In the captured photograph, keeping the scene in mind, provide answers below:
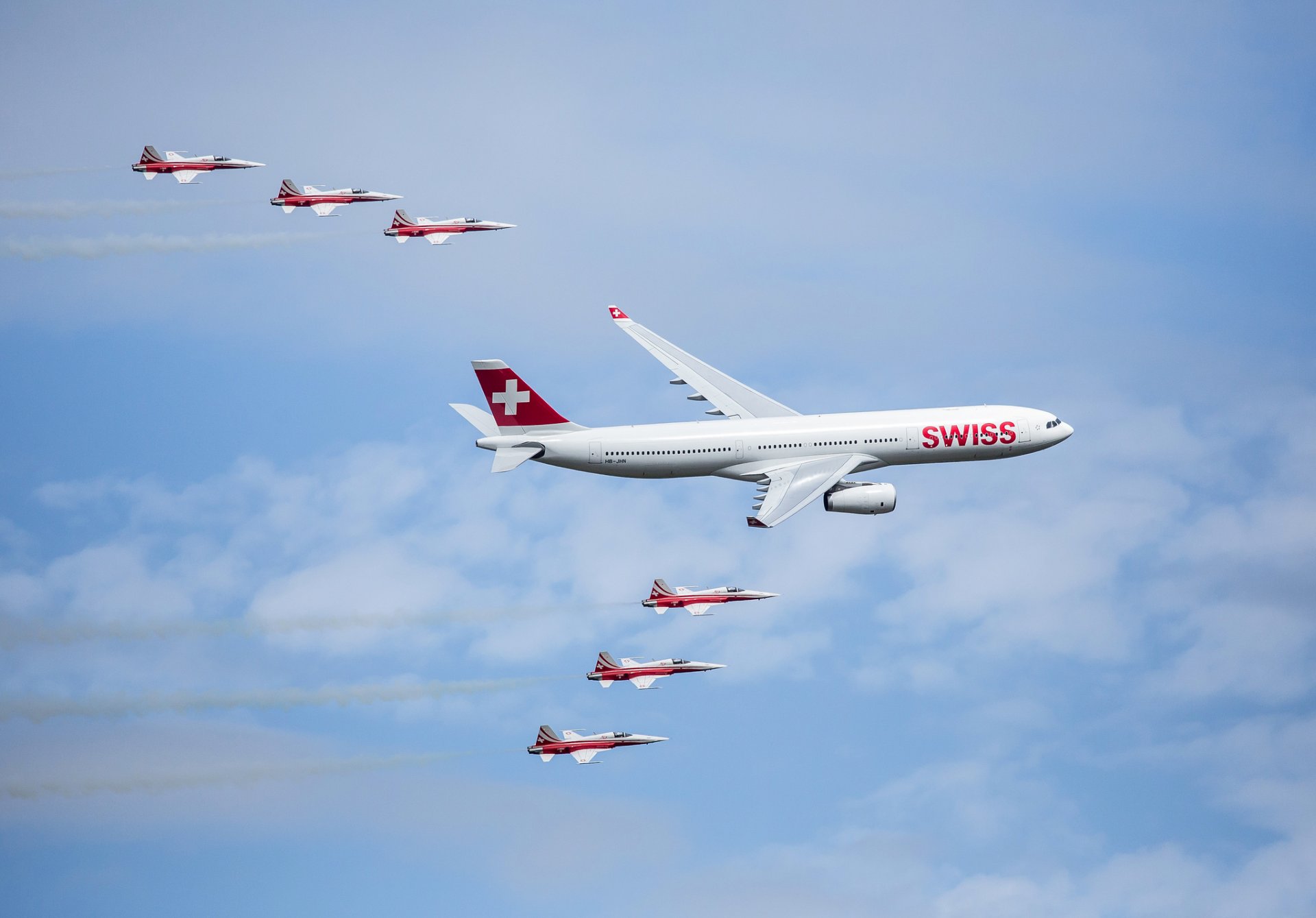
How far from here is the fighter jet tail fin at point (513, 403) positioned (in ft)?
486

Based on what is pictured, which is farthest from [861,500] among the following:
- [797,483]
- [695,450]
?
[695,450]

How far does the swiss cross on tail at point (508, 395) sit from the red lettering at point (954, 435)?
30431 millimetres

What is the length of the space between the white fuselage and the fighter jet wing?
64cm

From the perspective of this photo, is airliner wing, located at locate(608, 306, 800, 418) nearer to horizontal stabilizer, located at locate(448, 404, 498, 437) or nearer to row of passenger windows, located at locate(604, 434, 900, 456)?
row of passenger windows, located at locate(604, 434, 900, 456)

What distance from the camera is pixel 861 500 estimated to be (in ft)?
483

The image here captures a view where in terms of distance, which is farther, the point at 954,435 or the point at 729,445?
the point at 954,435

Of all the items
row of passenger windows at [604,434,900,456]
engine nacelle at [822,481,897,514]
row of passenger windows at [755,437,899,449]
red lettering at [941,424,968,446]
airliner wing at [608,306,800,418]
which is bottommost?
engine nacelle at [822,481,897,514]

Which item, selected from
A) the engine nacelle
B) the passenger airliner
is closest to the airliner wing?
the passenger airliner

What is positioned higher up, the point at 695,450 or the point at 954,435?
the point at 954,435

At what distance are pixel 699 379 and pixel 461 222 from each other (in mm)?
23701

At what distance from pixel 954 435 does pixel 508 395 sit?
3404 cm

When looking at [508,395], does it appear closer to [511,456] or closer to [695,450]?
[511,456]

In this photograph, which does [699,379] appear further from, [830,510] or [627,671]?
[627,671]

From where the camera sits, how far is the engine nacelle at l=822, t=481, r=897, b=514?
14712cm
